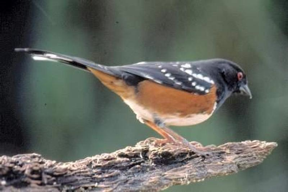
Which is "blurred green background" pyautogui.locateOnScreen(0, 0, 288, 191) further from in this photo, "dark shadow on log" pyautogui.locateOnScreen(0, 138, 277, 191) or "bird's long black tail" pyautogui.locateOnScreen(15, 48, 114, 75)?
"bird's long black tail" pyautogui.locateOnScreen(15, 48, 114, 75)

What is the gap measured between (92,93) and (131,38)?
319mm

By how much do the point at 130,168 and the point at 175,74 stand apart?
0.50 meters

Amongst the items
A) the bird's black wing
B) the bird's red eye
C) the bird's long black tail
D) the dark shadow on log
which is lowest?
the dark shadow on log

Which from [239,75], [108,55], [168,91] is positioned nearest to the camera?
[168,91]

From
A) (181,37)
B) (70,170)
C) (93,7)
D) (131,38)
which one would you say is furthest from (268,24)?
(70,170)

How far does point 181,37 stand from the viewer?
2.74 m

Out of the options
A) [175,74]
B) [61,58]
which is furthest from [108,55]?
[61,58]

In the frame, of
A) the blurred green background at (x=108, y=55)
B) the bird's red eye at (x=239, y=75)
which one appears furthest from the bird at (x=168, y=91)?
the blurred green background at (x=108, y=55)

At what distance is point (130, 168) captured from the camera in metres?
1.86

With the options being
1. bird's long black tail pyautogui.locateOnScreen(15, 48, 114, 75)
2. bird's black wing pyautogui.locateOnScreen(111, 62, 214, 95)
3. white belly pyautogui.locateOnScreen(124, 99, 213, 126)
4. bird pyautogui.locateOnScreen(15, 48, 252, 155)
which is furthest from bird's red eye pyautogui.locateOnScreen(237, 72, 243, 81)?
bird's long black tail pyautogui.locateOnScreen(15, 48, 114, 75)

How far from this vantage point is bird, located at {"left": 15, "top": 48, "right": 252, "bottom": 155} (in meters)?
2.10

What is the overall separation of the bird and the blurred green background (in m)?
0.48

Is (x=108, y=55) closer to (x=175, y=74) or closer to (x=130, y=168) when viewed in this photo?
(x=175, y=74)

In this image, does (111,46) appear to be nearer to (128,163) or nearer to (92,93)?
(92,93)
